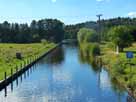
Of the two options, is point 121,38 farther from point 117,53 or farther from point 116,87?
point 116,87

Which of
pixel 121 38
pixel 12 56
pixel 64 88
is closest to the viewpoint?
pixel 64 88

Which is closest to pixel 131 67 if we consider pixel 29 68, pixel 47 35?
pixel 29 68

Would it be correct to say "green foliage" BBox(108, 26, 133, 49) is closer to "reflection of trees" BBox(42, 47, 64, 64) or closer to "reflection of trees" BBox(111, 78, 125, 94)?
"reflection of trees" BBox(42, 47, 64, 64)

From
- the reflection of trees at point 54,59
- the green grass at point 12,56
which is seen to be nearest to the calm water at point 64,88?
the green grass at point 12,56

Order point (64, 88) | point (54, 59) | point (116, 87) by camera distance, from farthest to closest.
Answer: point (54, 59), point (64, 88), point (116, 87)

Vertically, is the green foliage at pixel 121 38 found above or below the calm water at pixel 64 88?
above

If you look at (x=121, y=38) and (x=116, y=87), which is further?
(x=121, y=38)

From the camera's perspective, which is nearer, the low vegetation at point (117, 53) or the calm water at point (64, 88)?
the calm water at point (64, 88)

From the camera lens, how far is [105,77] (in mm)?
49125

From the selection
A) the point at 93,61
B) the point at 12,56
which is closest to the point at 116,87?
the point at 93,61

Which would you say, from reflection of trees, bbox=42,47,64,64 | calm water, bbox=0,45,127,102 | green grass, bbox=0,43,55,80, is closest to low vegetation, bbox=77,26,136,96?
calm water, bbox=0,45,127,102

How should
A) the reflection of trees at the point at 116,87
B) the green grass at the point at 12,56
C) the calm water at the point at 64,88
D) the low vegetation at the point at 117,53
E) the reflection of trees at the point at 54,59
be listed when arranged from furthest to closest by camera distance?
the reflection of trees at the point at 54,59 → the green grass at the point at 12,56 → the low vegetation at the point at 117,53 → the reflection of trees at the point at 116,87 → the calm water at the point at 64,88

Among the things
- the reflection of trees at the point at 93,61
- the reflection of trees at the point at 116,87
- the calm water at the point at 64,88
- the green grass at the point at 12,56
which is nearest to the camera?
the calm water at the point at 64,88

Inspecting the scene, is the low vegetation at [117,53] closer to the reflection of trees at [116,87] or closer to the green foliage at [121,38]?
the green foliage at [121,38]
